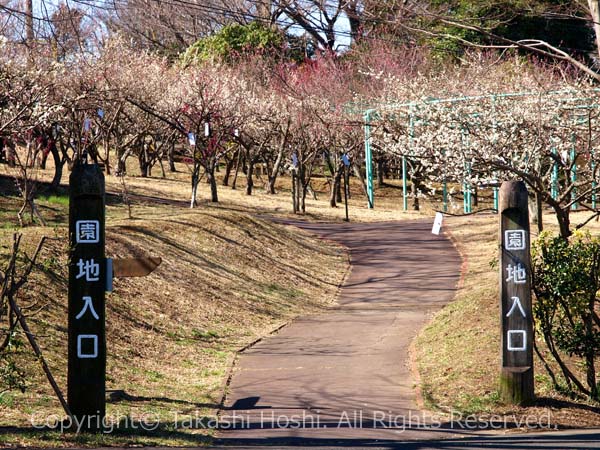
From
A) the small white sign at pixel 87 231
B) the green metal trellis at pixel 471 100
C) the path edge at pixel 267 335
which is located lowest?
the path edge at pixel 267 335

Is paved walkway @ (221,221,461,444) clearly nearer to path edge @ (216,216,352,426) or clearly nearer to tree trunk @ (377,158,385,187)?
path edge @ (216,216,352,426)

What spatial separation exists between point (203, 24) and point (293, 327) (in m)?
34.3

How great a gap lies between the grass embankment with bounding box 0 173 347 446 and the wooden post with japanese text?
0.39 metres

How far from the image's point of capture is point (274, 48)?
39.8 m

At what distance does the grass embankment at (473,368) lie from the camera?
865 cm

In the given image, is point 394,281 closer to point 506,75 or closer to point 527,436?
point 527,436

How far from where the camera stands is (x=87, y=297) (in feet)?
24.9

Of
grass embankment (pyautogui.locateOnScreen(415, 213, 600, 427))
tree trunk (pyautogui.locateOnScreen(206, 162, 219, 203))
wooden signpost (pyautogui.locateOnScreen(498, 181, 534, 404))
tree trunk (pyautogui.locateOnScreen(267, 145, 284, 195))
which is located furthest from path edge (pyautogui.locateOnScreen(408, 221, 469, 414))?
tree trunk (pyautogui.locateOnScreen(267, 145, 284, 195))

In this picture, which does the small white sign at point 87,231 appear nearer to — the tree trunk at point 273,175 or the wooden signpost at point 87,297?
the wooden signpost at point 87,297

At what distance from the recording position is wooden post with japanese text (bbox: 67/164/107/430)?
7566 millimetres

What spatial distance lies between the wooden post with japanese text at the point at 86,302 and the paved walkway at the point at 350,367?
1221 millimetres

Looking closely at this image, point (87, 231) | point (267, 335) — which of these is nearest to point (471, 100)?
point (267, 335)

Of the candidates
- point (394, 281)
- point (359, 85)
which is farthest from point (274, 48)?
point (394, 281)

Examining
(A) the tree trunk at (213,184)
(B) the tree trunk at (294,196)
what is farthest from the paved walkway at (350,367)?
(B) the tree trunk at (294,196)
